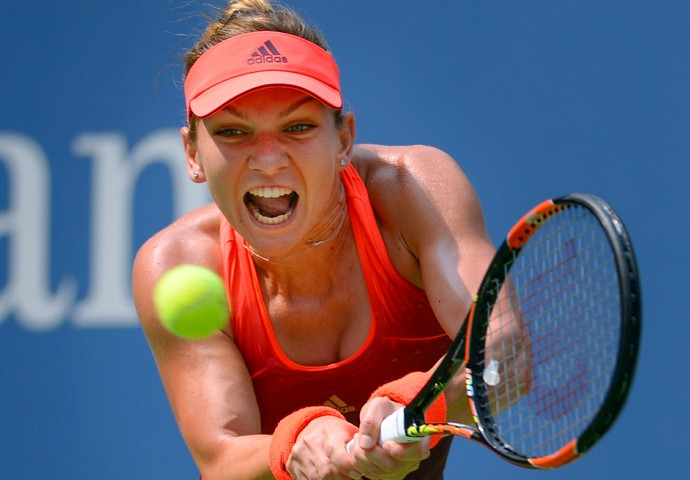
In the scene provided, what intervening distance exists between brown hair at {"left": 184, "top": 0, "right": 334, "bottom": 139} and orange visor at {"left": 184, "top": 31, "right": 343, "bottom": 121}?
3 cm

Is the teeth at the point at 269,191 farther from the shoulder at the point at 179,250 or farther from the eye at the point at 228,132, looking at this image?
the shoulder at the point at 179,250

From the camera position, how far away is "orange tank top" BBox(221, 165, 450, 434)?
261 cm

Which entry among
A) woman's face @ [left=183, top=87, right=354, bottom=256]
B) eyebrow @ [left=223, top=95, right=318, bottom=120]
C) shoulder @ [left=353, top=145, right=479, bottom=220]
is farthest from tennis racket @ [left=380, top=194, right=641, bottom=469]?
eyebrow @ [left=223, top=95, right=318, bottom=120]

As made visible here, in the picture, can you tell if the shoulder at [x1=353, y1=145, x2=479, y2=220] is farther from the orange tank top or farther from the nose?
the nose

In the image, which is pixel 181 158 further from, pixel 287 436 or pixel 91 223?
pixel 287 436

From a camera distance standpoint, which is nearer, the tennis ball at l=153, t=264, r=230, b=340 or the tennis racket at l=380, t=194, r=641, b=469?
the tennis racket at l=380, t=194, r=641, b=469

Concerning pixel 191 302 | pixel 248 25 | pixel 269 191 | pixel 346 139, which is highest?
pixel 248 25

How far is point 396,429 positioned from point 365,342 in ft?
2.08

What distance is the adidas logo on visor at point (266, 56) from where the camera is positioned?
243 cm

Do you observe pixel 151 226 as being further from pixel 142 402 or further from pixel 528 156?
pixel 528 156

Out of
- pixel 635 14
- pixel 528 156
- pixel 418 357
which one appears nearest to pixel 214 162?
pixel 418 357

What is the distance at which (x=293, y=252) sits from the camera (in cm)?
265

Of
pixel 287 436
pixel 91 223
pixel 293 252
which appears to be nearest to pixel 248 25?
pixel 293 252

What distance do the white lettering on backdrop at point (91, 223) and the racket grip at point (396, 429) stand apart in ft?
5.30
